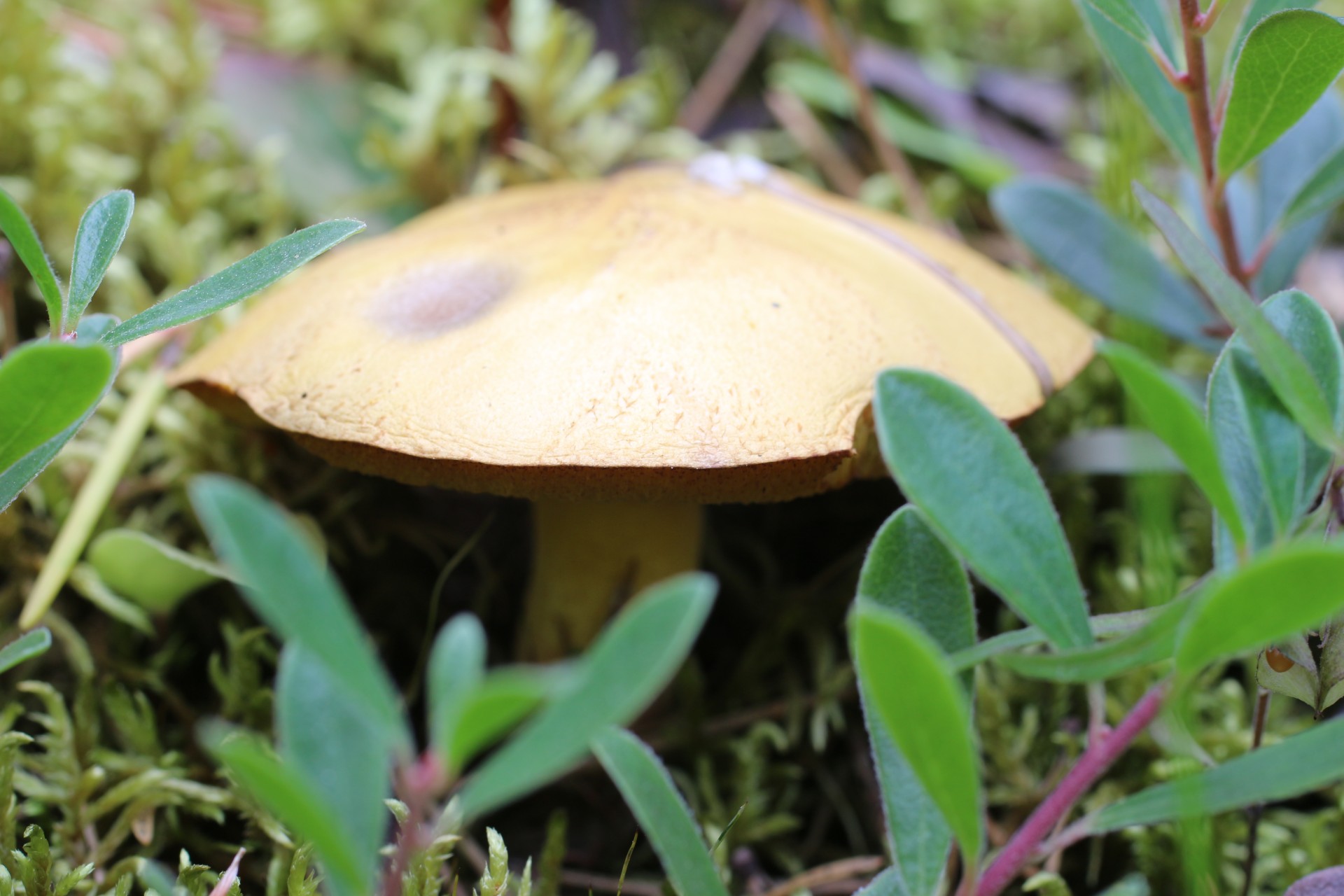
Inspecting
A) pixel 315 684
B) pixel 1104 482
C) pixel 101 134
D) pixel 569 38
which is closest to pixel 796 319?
pixel 315 684

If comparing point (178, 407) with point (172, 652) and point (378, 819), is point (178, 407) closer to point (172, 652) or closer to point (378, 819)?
point (172, 652)

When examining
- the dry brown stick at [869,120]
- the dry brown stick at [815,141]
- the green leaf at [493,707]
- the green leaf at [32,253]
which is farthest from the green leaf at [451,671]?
the dry brown stick at [815,141]

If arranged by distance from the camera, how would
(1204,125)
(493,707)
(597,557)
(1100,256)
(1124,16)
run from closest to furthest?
(493,707), (1124,16), (1204,125), (597,557), (1100,256)

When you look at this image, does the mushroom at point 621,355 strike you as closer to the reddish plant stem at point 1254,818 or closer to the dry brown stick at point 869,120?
the reddish plant stem at point 1254,818

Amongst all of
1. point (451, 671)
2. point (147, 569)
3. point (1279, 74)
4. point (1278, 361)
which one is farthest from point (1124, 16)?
point (147, 569)

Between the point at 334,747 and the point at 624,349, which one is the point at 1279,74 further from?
the point at 334,747

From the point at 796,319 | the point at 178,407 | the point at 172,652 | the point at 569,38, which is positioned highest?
the point at 569,38
